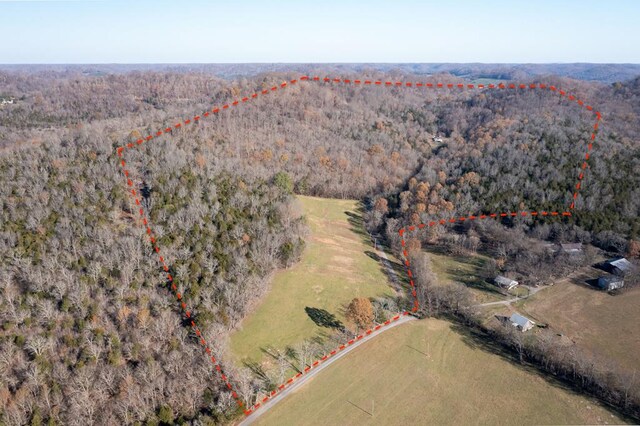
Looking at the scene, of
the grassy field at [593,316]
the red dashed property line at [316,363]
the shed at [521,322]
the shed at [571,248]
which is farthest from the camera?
the shed at [571,248]

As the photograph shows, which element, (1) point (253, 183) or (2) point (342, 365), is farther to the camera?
(1) point (253, 183)

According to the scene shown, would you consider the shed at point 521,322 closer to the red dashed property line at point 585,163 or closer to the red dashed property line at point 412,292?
the red dashed property line at point 412,292

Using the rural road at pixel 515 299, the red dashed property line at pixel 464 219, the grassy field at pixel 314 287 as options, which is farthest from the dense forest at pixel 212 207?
the rural road at pixel 515 299

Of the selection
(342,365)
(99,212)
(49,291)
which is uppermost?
(99,212)

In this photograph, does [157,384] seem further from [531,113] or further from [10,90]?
[10,90]

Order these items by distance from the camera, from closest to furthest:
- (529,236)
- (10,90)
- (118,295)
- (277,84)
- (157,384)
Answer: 1. (157,384)
2. (118,295)
3. (529,236)
4. (277,84)
5. (10,90)

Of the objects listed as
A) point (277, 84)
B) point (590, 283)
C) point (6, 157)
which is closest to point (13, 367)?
point (6, 157)

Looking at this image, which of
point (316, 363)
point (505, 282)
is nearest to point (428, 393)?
point (316, 363)
